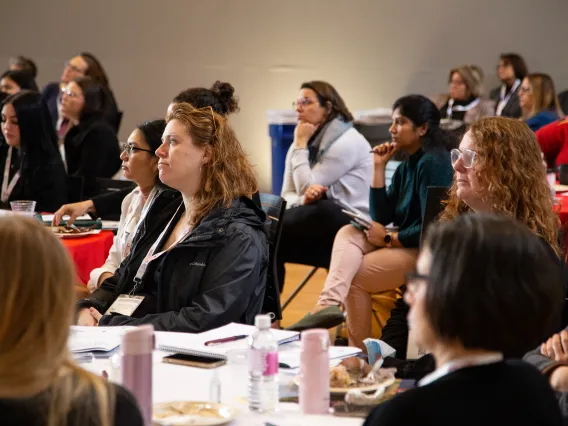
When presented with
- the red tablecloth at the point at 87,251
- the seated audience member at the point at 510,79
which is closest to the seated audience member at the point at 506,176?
the red tablecloth at the point at 87,251

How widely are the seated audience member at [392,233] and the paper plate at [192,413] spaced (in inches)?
94.5

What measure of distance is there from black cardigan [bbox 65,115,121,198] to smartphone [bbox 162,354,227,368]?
392 cm

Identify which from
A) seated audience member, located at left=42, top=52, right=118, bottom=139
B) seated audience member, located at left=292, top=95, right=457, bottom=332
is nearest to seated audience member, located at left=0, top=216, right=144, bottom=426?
seated audience member, located at left=292, top=95, right=457, bottom=332

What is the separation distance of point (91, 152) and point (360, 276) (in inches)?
101

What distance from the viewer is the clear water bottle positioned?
1957mm

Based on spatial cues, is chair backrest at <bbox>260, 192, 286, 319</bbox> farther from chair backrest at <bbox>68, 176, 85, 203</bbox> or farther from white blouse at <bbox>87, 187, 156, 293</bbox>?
chair backrest at <bbox>68, 176, 85, 203</bbox>

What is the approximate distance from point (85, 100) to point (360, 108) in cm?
427

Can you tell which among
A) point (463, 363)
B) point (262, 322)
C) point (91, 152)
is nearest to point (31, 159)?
point (91, 152)

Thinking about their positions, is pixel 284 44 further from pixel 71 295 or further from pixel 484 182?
pixel 71 295

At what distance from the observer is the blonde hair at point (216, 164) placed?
308 cm

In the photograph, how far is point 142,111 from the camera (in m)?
10.7

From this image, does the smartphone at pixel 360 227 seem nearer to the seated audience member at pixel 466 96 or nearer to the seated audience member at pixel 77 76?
the seated audience member at pixel 77 76

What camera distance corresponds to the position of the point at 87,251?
4168mm

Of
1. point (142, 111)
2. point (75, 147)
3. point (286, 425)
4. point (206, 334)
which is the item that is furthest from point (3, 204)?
point (142, 111)
